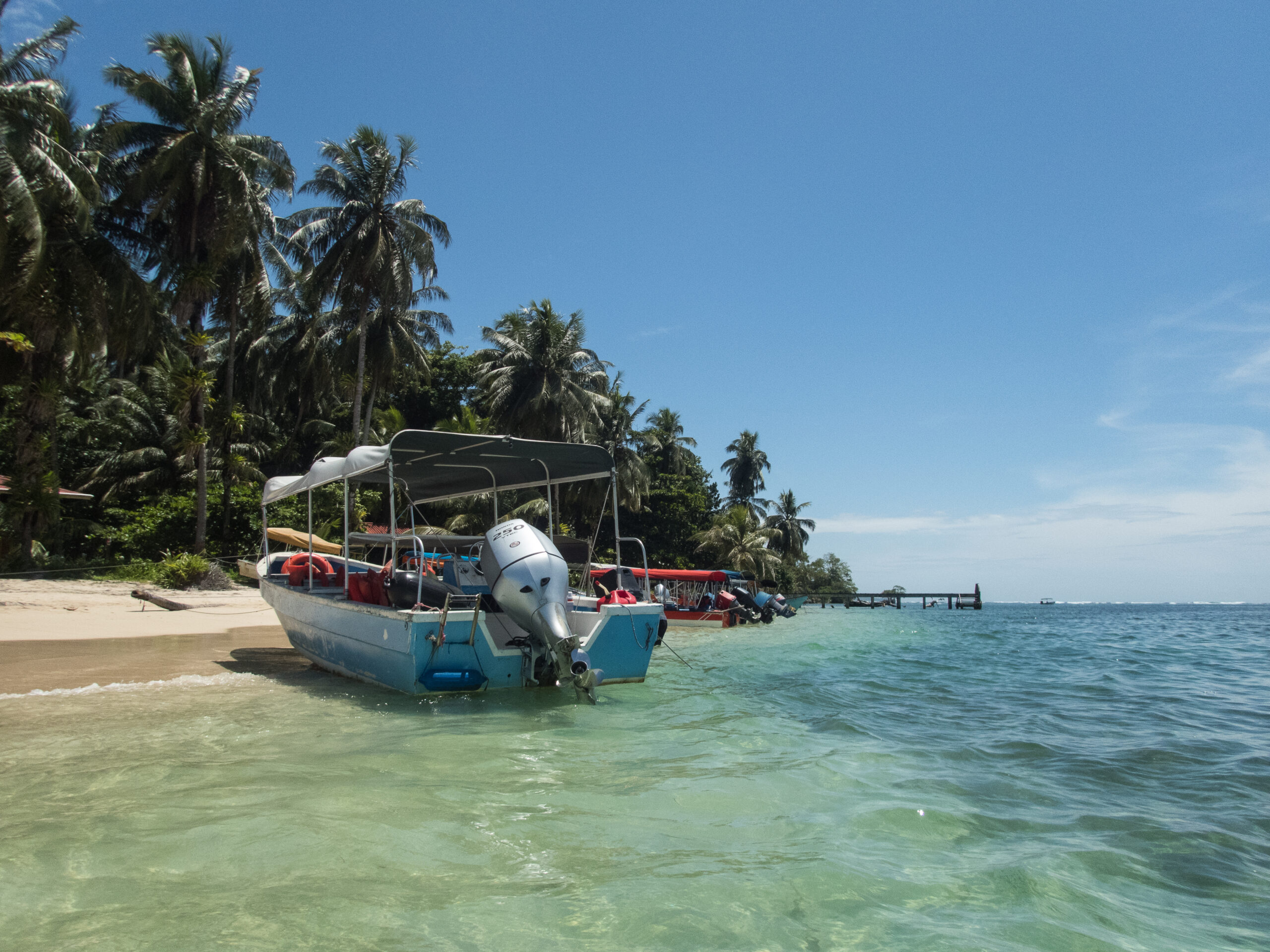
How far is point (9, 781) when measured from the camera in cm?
503

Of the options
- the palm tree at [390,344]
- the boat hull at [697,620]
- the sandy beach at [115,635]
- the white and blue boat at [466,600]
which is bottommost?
the boat hull at [697,620]

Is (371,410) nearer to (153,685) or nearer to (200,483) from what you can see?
(200,483)

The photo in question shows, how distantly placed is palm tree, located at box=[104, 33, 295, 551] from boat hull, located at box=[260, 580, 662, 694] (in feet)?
49.6

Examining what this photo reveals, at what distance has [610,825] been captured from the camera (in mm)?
4633

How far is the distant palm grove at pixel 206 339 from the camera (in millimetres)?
18750

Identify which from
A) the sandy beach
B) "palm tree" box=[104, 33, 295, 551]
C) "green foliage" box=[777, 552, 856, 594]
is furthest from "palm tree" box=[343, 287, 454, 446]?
"green foliage" box=[777, 552, 856, 594]

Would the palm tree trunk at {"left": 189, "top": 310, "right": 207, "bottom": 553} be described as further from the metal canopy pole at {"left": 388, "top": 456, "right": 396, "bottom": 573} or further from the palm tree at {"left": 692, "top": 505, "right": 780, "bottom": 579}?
the palm tree at {"left": 692, "top": 505, "right": 780, "bottom": 579}

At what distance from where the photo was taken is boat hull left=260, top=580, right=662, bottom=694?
778 cm

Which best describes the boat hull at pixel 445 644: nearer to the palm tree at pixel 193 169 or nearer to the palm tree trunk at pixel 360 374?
the palm tree at pixel 193 169

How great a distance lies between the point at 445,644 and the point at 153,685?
12.0 feet

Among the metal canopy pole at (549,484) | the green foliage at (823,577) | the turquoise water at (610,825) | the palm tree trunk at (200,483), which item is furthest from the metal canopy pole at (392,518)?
the green foliage at (823,577)

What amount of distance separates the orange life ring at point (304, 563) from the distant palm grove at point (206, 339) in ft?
14.9

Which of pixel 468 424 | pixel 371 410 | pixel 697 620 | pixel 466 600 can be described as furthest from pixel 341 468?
pixel 371 410

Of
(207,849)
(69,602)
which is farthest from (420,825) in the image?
(69,602)
